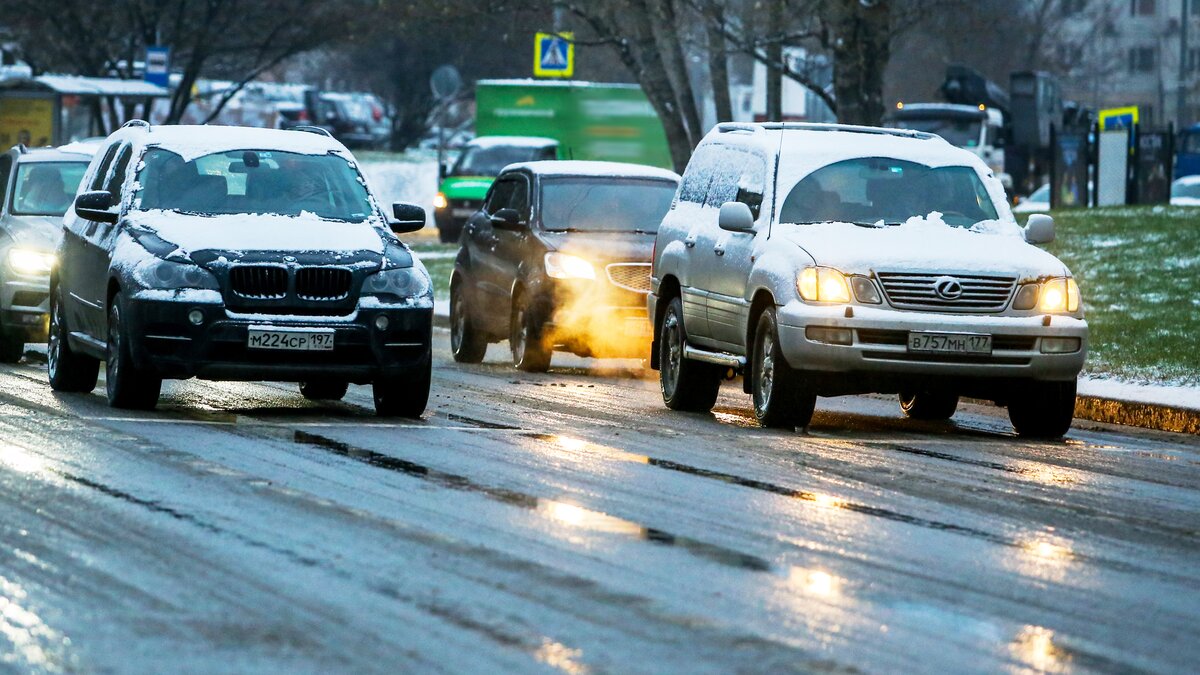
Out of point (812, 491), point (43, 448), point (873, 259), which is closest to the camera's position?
point (812, 491)

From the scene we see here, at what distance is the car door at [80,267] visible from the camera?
14.5 metres

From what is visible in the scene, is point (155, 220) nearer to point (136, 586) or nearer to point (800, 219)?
point (800, 219)

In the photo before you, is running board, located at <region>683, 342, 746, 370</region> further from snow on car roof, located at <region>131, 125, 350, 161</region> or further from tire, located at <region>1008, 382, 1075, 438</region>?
snow on car roof, located at <region>131, 125, 350, 161</region>

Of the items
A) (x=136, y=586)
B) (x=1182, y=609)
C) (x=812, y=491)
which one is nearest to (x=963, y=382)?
(x=812, y=491)

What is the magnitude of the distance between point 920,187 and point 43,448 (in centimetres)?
594

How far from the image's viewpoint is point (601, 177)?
2000 cm

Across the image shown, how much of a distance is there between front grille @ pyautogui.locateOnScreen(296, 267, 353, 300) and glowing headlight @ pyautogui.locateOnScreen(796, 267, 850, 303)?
2549mm

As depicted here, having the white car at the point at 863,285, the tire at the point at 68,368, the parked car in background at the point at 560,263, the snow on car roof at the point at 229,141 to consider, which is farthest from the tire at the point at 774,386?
the parked car in background at the point at 560,263

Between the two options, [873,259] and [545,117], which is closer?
[873,259]

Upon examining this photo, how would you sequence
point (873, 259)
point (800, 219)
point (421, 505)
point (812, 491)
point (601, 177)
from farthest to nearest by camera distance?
1. point (601, 177)
2. point (800, 219)
3. point (873, 259)
4. point (812, 491)
5. point (421, 505)

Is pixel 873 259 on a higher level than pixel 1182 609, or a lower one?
higher

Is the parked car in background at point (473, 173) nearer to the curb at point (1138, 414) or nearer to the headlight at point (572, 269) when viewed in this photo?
the headlight at point (572, 269)

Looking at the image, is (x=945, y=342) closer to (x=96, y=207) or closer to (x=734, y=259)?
(x=734, y=259)

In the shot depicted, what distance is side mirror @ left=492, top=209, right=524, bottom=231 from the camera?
63.6 feet
